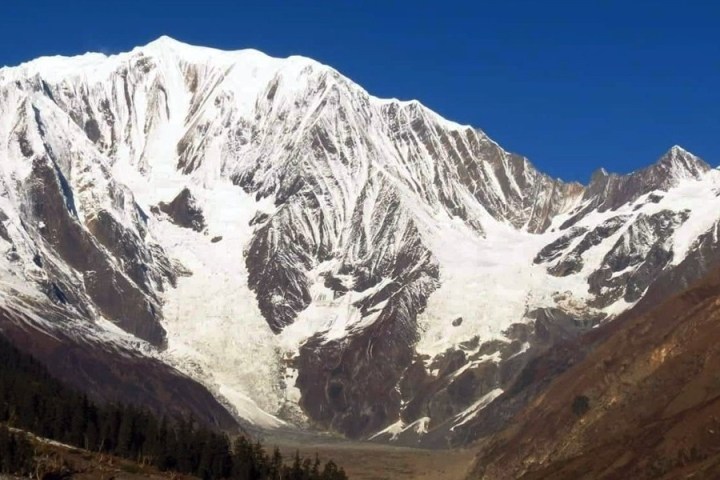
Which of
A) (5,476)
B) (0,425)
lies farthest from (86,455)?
(5,476)

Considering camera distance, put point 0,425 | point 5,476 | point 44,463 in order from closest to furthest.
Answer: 1. point 5,476
2. point 44,463
3. point 0,425

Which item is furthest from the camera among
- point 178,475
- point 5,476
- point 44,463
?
point 178,475

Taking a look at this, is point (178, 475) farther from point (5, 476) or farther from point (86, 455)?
point (5, 476)

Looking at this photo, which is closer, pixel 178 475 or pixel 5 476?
pixel 5 476

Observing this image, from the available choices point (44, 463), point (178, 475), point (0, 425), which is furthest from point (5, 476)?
A: point (178, 475)

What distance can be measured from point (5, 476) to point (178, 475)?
53657 mm

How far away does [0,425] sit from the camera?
592 ft

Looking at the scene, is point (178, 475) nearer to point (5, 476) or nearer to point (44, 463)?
point (44, 463)

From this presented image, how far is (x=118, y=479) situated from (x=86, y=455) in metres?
16.4

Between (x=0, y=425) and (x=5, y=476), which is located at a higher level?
(x=0, y=425)

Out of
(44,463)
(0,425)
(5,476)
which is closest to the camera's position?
(5,476)

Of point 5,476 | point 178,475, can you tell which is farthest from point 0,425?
point 5,476

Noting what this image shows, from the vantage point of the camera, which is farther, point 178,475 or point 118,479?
point 178,475

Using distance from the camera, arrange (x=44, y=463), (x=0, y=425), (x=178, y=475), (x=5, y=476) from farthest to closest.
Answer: (x=178, y=475)
(x=0, y=425)
(x=44, y=463)
(x=5, y=476)
